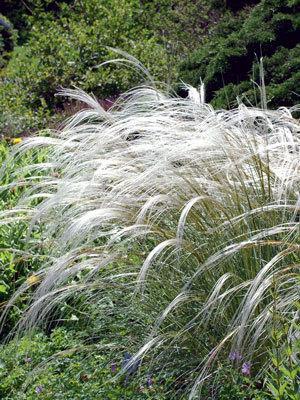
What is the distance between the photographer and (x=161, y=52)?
32.2 ft

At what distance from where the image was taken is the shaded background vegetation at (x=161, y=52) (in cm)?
655

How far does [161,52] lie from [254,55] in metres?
3.20

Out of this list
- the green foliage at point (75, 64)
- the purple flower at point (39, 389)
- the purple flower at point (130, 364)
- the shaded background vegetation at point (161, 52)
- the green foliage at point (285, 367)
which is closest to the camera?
the green foliage at point (285, 367)

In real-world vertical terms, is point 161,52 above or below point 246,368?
below

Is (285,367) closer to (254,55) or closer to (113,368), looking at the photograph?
(113,368)

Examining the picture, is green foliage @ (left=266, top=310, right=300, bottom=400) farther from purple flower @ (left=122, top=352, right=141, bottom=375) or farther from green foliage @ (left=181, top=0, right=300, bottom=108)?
green foliage @ (left=181, top=0, right=300, bottom=108)

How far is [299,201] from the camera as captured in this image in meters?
3.14

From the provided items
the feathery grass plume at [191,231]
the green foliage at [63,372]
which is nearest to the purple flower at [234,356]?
the feathery grass plume at [191,231]

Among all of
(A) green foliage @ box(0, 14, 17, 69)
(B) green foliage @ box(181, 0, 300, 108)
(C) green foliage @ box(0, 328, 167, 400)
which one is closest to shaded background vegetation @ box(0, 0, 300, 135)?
(B) green foliage @ box(181, 0, 300, 108)

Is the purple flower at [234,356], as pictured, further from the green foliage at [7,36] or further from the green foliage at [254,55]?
the green foliage at [7,36]

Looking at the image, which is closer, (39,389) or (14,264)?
(39,389)

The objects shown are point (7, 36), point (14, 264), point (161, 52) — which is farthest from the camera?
point (7, 36)

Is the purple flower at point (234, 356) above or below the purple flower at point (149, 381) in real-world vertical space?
above

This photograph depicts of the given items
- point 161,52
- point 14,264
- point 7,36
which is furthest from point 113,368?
point 7,36
